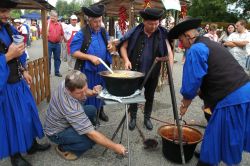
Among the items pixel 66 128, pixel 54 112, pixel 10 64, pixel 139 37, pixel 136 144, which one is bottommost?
pixel 136 144

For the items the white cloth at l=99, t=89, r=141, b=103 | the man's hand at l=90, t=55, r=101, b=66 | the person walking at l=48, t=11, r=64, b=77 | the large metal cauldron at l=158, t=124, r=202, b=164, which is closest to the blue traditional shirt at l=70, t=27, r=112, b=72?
the man's hand at l=90, t=55, r=101, b=66

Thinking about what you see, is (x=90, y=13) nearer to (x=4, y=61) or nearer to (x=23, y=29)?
(x=4, y=61)

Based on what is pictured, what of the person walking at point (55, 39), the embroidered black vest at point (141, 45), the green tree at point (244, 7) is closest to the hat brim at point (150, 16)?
the embroidered black vest at point (141, 45)

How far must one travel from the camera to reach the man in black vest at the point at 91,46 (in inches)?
154

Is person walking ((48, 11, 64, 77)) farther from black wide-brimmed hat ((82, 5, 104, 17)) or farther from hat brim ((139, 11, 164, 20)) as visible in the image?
hat brim ((139, 11, 164, 20))

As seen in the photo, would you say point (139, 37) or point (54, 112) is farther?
point (139, 37)

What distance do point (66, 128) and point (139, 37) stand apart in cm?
178

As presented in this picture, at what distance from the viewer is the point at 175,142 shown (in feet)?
10.9

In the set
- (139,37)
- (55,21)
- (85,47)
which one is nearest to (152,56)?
(139,37)

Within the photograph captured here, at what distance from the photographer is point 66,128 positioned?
342 centimetres

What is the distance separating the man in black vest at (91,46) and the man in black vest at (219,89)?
1441 millimetres

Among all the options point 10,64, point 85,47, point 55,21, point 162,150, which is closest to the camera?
point 10,64

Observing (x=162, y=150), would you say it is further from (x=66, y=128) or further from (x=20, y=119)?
(x=20, y=119)

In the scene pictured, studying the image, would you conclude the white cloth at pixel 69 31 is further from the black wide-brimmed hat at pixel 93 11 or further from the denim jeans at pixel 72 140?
the denim jeans at pixel 72 140
